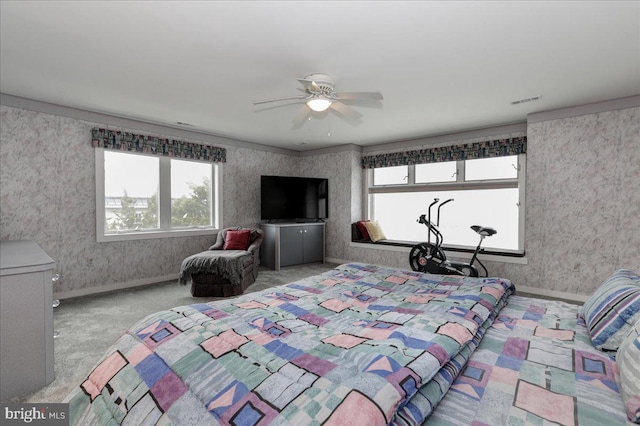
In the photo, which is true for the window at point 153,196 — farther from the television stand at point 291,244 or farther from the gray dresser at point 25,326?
the gray dresser at point 25,326

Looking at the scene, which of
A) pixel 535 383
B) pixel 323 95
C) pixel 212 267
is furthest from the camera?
pixel 212 267

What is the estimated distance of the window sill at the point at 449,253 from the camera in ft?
14.6

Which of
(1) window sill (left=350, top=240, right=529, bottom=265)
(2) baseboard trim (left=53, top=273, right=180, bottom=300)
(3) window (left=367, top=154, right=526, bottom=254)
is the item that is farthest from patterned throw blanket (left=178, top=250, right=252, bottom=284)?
(3) window (left=367, top=154, right=526, bottom=254)

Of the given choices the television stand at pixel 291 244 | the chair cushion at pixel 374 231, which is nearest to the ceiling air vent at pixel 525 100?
the chair cushion at pixel 374 231

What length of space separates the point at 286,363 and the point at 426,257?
4145 mm

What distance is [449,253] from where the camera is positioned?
16.6 ft

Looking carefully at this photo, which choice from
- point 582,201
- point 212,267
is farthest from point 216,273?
point 582,201

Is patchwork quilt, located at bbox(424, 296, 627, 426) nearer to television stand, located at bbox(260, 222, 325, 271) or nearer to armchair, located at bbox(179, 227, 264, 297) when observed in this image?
armchair, located at bbox(179, 227, 264, 297)

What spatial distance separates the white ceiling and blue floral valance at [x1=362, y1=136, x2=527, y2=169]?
0.69 m

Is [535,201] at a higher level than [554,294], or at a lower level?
higher

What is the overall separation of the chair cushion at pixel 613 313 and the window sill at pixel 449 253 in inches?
116

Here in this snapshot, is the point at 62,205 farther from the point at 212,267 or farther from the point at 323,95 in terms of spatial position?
the point at 323,95

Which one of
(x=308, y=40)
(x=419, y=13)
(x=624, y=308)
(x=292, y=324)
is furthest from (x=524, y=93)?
(x=292, y=324)

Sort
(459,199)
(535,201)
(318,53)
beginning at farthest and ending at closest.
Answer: (459,199) < (535,201) < (318,53)
